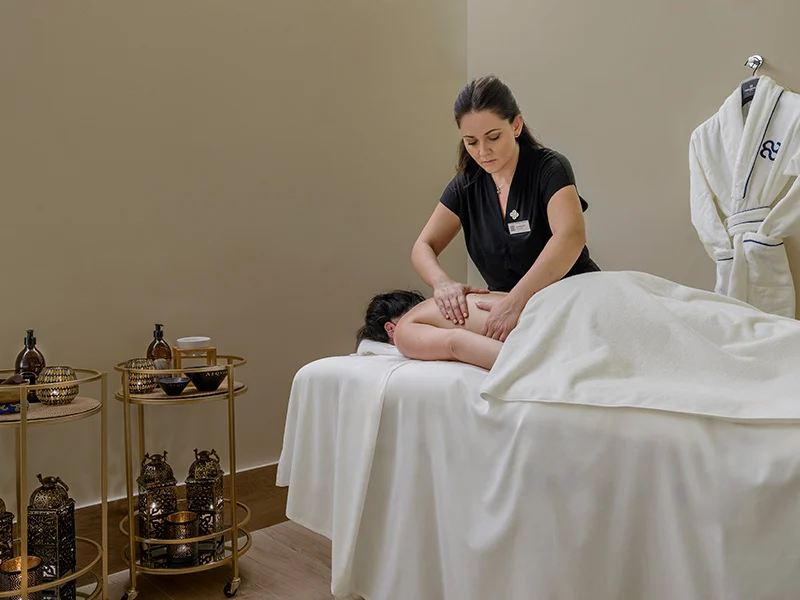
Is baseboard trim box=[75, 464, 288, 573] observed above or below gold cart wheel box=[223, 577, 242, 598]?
above

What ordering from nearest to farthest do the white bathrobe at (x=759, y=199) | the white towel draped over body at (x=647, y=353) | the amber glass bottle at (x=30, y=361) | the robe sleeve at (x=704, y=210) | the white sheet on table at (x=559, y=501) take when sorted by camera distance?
the white sheet on table at (x=559, y=501)
the white towel draped over body at (x=647, y=353)
the amber glass bottle at (x=30, y=361)
the white bathrobe at (x=759, y=199)
the robe sleeve at (x=704, y=210)

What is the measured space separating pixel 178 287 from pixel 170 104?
58 centimetres

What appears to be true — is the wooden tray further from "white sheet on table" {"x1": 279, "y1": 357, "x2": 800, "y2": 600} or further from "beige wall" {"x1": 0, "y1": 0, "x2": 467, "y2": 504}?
"white sheet on table" {"x1": 279, "y1": 357, "x2": 800, "y2": 600}

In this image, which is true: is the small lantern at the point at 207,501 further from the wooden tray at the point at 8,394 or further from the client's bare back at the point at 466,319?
the client's bare back at the point at 466,319

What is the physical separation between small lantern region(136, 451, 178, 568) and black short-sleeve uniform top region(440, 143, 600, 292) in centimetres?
113

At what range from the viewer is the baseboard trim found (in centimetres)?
196

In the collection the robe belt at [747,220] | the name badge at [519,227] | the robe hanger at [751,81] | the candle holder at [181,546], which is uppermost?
the robe hanger at [751,81]

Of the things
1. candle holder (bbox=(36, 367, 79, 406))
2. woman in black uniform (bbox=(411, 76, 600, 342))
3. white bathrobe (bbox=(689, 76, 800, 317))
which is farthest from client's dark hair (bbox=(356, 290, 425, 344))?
white bathrobe (bbox=(689, 76, 800, 317))

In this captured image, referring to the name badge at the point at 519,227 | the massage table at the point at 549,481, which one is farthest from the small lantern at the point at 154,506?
the name badge at the point at 519,227

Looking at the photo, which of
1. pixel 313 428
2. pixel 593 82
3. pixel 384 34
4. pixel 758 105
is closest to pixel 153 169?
pixel 313 428

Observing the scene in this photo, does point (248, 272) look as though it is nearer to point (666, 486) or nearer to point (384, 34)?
point (384, 34)

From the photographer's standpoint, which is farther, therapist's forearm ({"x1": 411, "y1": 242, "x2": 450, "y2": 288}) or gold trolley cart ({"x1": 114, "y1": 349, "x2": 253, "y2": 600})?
therapist's forearm ({"x1": 411, "y1": 242, "x2": 450, "y2": 288})

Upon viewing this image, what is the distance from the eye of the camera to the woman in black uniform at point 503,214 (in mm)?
1694

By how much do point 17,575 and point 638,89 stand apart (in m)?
2.47
